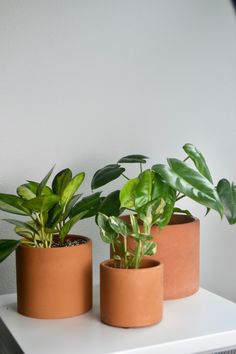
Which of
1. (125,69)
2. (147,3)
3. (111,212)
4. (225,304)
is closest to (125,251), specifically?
(111,212)

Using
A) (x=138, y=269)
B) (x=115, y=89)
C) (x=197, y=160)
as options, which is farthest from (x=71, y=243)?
(x=115, y=89)

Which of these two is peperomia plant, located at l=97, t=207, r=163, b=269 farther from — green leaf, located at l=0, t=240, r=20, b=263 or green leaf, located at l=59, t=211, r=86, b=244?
green leaf, located at l=0, t=240, r=20, b=263

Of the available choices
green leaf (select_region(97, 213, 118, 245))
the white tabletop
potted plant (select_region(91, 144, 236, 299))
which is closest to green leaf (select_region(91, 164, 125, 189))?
potted plant (select_region(91, 144, 236, 299))

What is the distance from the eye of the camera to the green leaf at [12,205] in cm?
A: 97

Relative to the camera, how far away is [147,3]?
1.29 metres

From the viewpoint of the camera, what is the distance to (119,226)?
95 centimetres

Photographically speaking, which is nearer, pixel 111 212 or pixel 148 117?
pixel 111 212

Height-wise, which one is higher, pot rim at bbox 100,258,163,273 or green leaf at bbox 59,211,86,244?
green leaf at bbox 59,211,86,244

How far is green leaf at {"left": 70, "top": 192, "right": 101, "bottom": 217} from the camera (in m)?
→ 1.03

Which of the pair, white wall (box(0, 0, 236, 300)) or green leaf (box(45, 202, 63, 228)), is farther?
white wall (box(0, 0, 236, 300))

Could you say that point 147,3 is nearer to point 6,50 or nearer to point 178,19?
point 178,19

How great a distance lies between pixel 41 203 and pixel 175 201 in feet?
0.79

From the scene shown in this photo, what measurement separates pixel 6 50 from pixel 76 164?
→ 0.93ft

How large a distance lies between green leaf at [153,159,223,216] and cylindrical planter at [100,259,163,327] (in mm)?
138
